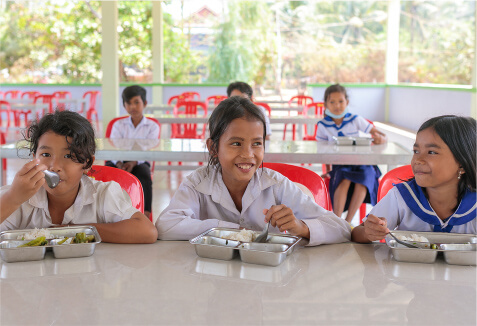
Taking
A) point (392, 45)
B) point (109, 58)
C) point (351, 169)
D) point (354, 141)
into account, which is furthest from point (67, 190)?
point (392, 45)

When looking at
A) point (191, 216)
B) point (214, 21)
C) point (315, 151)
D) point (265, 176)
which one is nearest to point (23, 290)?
point (191, 216)

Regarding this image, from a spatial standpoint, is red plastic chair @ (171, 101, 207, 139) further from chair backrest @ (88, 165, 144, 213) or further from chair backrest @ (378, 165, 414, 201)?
chair backrest @ (378, 165, 414, 201)

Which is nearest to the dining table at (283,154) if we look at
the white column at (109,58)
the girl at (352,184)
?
the girl at (352,184)

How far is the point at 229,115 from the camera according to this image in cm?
160

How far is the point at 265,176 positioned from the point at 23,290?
0.78m

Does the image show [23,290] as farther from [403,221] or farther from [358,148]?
Answer: [358,148]

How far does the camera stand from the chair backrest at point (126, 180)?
1773mm

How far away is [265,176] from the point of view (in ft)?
5.27

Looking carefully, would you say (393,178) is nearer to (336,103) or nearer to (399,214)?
(399,214)

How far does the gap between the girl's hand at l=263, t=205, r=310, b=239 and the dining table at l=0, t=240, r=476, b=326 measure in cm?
7

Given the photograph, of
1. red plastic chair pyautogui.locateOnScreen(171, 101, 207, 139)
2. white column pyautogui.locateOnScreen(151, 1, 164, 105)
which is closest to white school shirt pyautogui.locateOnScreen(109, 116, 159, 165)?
red plastic chair pyautogui.locateOnScreen(171, 101, 207, 139)

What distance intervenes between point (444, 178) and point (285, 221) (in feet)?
1.49

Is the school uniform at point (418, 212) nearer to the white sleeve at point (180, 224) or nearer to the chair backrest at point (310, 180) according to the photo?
the chair backrest at point (310, 180)

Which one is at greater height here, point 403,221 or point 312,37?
point 312,37
